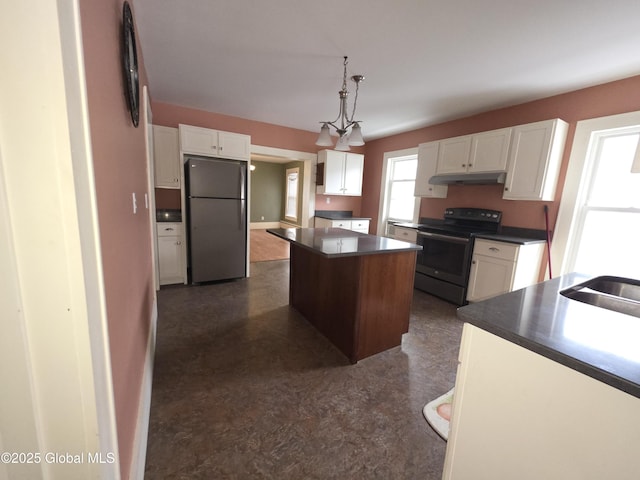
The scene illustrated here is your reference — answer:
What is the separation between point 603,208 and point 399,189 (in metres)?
2.71

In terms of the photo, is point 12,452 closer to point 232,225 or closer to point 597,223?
point 232,225

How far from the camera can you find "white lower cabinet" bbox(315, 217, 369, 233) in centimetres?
479

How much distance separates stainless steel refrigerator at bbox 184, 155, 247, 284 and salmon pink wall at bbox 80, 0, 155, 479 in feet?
7.06

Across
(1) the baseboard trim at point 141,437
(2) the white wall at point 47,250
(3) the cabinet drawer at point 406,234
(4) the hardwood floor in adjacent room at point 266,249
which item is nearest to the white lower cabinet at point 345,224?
(3) the cabinet drawer at point 406,234

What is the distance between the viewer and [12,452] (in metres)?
0.54

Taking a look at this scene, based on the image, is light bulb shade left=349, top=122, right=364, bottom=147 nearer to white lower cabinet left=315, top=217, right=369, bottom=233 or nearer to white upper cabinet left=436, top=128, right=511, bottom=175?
white upper cabinet left=436, top=128, right=511, bottom=175

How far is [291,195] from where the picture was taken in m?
8.66

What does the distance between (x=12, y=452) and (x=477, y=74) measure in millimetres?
3520

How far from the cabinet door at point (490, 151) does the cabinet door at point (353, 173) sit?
7.20 feet

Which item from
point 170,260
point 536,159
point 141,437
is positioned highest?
point 536,159

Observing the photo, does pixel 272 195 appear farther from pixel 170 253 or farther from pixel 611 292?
pixel 611 292

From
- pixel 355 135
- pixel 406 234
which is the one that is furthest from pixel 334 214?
pixel 355 135

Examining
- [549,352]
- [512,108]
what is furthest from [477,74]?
[549,352]

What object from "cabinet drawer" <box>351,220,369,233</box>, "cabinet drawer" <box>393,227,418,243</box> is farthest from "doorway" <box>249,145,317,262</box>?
"cabinet drawer" <box>393,227,418,243</box>
